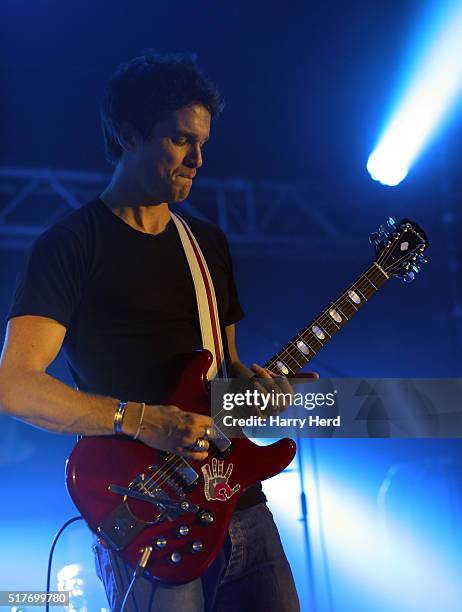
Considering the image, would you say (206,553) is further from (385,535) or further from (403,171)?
(403,171)

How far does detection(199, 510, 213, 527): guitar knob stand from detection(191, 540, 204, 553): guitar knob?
0.13ft

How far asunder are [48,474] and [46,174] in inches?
61.6

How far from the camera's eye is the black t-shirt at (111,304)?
4.99ft

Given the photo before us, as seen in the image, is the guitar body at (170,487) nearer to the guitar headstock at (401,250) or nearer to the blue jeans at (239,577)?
the blue jeans at (239,577)

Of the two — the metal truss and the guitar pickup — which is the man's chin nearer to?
the guitar pickup

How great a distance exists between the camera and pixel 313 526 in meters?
3.35

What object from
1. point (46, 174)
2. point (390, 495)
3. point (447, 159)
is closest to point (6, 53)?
point (46, 174)

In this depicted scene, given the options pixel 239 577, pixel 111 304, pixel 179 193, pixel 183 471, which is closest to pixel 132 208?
pixel 179 193

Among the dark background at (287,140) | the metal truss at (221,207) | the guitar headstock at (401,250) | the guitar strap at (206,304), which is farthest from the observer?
the metal truss at (221,207)

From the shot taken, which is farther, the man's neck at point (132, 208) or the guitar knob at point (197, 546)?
the man's neck at point (132, 208)

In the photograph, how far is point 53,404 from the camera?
142cm

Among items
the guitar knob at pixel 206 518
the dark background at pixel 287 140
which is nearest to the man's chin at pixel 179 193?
the guitar knob at pixel 206 518

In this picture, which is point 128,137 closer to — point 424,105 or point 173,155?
point 173,155

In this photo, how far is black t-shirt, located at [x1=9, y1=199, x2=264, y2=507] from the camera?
4.99ft
